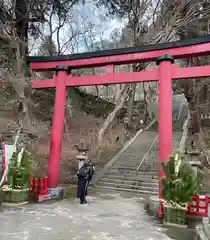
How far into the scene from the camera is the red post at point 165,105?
8016 mm

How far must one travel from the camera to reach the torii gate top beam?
8359 millimetres

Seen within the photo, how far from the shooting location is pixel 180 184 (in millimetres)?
6457

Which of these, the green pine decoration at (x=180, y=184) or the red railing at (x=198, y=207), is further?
the red railing at (x=198, y=207)

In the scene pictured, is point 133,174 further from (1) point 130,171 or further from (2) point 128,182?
(2) point 128,182

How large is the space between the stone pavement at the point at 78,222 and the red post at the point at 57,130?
120 centimetres

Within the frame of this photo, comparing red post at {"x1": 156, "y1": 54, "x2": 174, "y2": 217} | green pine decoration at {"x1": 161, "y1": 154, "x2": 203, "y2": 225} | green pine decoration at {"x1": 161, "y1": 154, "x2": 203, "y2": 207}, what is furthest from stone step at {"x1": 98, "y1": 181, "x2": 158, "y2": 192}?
green pine decoration at {"x1": 161, "y1": 154, "x2": 203, "y2": 207}

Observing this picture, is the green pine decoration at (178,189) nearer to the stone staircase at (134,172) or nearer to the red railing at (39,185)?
the red railing at (39,185)

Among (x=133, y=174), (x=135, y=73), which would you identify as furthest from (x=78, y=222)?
(x=133, y=174)

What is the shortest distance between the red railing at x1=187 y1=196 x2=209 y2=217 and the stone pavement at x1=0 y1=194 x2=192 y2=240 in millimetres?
1370

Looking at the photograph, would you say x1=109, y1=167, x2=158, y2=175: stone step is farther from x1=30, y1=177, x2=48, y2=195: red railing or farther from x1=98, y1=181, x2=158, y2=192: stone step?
x1=30, y1=177, x2=48, y2=195: red railing

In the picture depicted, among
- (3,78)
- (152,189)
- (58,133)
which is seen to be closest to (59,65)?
(58,133)

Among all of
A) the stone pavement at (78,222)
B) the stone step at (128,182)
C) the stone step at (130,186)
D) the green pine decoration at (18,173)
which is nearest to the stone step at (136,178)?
the stone step at (128,182)

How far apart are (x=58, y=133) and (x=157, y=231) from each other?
5355mm

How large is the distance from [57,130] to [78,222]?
4234 mm
